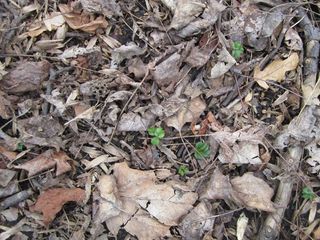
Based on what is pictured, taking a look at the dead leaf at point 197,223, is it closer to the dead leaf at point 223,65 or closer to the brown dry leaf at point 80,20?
the dead leaf at point 223,65

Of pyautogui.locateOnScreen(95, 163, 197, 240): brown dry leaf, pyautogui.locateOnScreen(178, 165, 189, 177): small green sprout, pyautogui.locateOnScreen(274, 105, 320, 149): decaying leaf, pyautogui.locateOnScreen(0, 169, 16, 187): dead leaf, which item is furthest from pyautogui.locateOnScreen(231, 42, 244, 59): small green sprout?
pyautogui.locateOnScreen(0, 169, 16, 187): dead leaf

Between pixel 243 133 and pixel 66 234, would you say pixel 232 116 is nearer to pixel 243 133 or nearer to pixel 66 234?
pixel 243 133

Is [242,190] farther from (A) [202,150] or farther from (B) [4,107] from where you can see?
(B) [4,107]

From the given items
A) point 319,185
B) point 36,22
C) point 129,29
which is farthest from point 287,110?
point 36,22

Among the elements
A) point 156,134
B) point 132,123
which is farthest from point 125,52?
point 156,134

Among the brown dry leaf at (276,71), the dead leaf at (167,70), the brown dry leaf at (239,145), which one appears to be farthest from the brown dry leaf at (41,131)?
the brown dry leaf at (276,71)

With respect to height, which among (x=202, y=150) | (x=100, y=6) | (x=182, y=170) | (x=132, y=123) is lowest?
(x=182, y=170)
